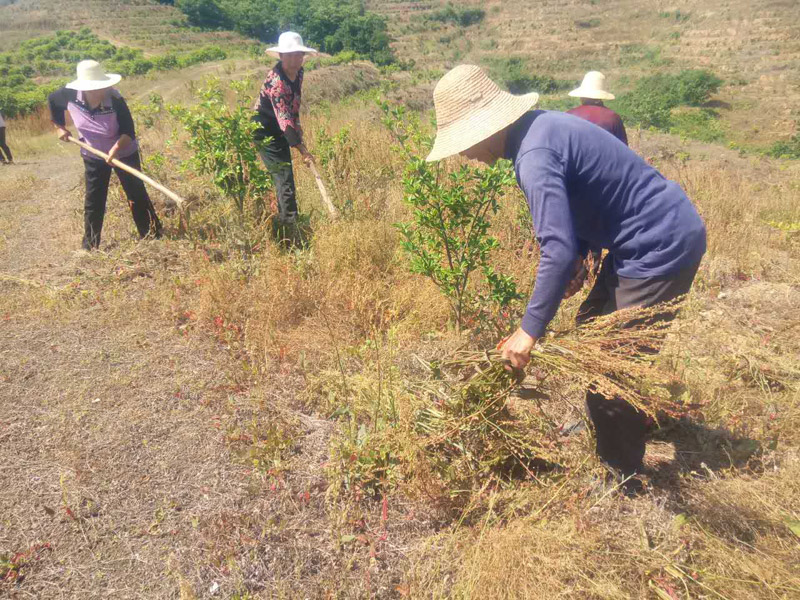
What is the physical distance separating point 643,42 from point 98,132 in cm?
4104

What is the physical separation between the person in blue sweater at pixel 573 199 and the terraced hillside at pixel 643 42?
65.3 feet

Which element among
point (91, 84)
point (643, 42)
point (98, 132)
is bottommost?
point (643, 42)

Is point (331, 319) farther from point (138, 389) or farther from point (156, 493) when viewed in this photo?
point (156, 493)

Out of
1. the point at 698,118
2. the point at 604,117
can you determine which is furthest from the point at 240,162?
the point at 698,118

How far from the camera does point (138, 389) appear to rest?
2.57 meters

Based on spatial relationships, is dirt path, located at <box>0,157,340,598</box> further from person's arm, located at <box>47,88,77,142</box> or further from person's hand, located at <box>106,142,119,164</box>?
person's arm, located at <box>47,88,77,142</box>

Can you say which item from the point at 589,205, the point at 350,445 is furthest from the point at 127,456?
the point at 589,205

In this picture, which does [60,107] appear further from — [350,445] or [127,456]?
[350,445]

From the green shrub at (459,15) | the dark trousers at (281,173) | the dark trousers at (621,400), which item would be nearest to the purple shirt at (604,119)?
the dark trousers at (621,400)

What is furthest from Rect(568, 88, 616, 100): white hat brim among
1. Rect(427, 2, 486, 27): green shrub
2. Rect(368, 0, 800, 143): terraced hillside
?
Rect(427, 2, 486, 27): green shrub

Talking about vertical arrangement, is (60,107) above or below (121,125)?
above

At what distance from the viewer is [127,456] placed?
2188 mm

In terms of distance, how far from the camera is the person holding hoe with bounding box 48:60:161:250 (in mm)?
3645

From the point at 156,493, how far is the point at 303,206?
10.7 feet
